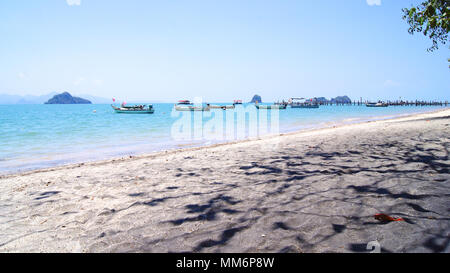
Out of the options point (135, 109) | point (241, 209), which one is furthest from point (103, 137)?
point (135, 109)

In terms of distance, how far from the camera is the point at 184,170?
21.9 ft

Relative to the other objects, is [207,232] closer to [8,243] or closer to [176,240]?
[176,240]

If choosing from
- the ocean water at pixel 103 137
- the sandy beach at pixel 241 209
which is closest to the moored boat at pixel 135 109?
the ocean water at pixel 103 137

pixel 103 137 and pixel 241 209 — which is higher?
pixel 241 209

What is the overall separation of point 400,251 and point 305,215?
1.13m

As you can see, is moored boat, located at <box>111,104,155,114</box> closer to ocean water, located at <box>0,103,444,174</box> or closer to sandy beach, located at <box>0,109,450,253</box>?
ocean water, located at <box>0,103,444,174</box>

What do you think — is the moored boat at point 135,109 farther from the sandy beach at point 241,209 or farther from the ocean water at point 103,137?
the sandy beach at point 241,209

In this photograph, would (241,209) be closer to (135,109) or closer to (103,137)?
(103,137)

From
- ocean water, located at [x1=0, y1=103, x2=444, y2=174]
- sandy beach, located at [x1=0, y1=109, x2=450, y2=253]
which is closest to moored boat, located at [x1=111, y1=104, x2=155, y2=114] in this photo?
ocean water, located at [x1=0, y1=103, x2=444, y2=174]

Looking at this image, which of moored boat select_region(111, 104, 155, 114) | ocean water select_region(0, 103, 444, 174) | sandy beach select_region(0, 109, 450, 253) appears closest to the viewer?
sandy beach select_region(0, 109, 450, 253)

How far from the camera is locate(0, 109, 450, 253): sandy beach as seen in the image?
278 centimetres

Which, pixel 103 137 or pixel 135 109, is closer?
pixel 103 137

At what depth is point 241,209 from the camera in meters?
3.68
